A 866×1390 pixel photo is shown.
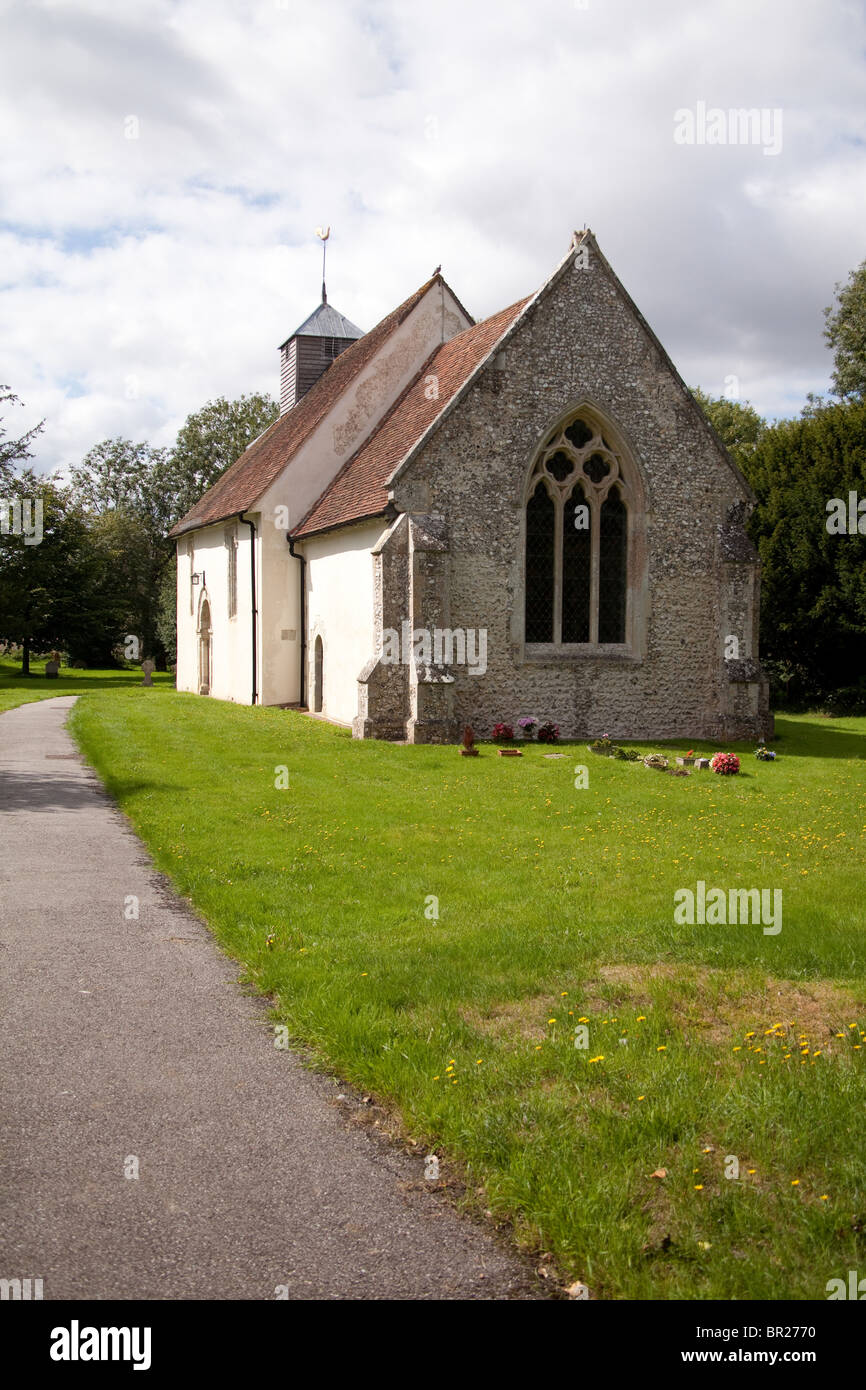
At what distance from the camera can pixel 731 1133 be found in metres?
4.64

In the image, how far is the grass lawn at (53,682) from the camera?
35938 mm

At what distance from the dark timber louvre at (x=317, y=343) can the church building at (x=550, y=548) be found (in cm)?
961

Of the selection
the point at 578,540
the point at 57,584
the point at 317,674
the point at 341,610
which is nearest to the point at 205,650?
the point at 317,674

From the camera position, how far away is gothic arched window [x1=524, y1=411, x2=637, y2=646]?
22.0m

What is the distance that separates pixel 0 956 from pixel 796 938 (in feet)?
17.9

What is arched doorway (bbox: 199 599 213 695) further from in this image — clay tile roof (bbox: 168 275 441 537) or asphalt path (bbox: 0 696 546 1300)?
asphalt path (bbox: 0 696 546 1300)

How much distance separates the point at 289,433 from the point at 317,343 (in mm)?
4767

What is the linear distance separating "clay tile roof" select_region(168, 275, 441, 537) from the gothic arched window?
707 centimetres

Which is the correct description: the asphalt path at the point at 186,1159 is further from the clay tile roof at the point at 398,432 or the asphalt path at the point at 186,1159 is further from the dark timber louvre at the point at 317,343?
the dark timber louvre at the point at 317,343

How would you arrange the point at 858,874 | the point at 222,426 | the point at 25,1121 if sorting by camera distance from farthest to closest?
the point at 222,426 < the point at 858,874 < the point at 25,1121

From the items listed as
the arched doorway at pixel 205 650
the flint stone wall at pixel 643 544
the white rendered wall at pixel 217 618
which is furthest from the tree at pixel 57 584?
the flint stone wall at pixel 643 544

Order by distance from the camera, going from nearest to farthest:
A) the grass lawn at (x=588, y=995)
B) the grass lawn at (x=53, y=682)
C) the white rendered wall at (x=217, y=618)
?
1. the grass lawn at (x=588, y=995)
2. the white rendered wall at (x=217, y=618)
3. the grass lawn at (x=53, y=682)

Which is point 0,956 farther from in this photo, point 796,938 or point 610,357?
point 610,357
